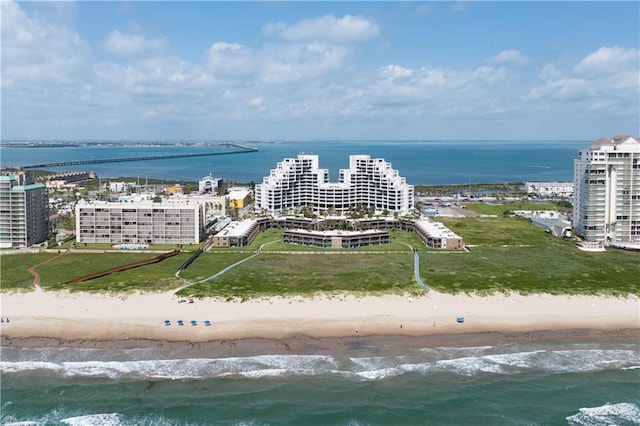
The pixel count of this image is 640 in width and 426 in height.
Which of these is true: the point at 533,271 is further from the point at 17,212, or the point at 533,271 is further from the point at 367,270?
the point at 17,212

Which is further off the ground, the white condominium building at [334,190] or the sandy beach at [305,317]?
the white condominium building at [334,190]

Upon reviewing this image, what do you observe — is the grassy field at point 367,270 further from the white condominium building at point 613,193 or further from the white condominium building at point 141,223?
the white condominium building at point 141,223

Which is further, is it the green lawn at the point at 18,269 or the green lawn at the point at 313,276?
the green lawn at the point at 18,269

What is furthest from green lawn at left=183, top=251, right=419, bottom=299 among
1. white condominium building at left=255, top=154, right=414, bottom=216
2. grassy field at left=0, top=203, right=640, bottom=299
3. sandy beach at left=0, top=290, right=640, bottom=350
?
white condominium building at left=255, top=154, right=414, bottom=216

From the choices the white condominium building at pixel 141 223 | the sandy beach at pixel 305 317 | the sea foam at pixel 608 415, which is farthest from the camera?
the white condominium building at pixel 141 223

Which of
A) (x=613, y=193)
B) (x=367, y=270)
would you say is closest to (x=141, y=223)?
(x=367, y=270)

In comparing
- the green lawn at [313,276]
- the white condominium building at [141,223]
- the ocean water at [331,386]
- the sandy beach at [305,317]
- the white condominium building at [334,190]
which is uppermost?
the white condominium building at [334,190]

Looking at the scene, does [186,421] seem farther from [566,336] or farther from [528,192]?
[528,192]

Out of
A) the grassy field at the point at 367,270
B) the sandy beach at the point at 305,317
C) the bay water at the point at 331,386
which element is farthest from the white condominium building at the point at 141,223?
the bay water at the point at 331,386

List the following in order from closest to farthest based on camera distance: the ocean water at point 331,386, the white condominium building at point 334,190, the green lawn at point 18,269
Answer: the ocean water at point 331,386 < the green lawn at point 18,269 < the white condominium building at point 334,190
